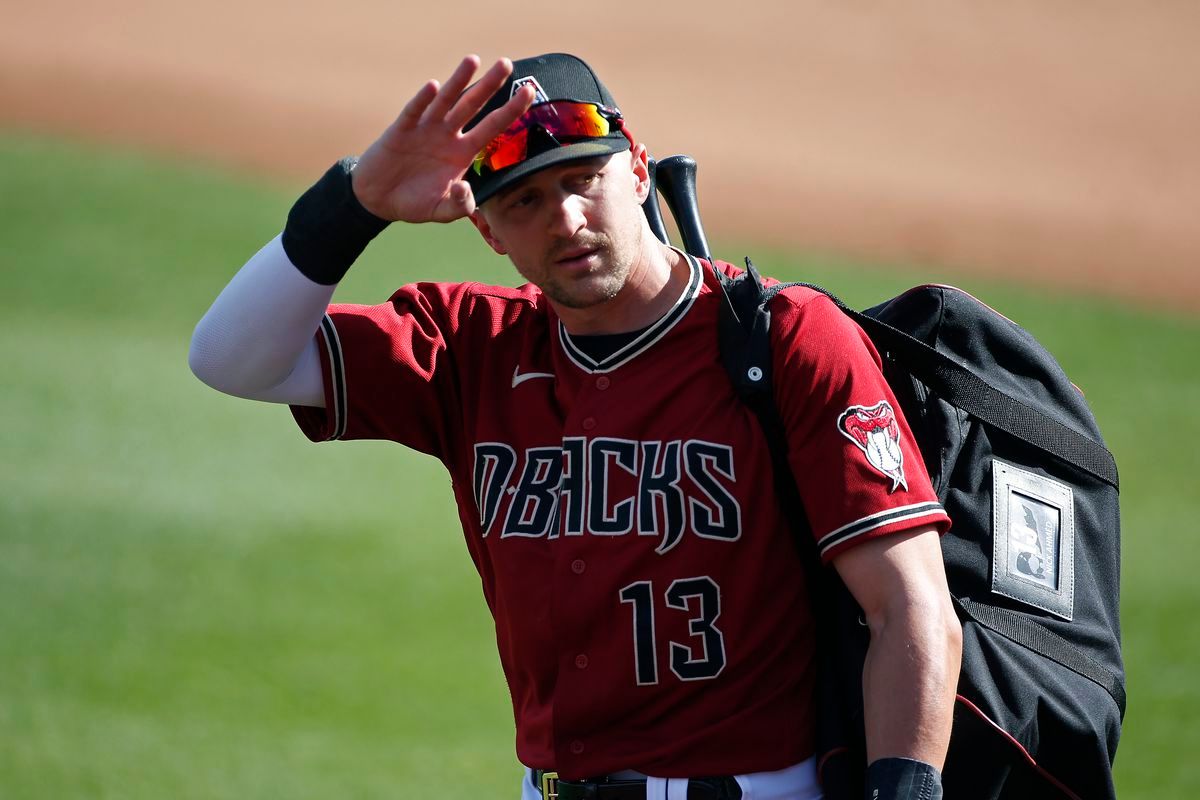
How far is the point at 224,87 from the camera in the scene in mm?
17812

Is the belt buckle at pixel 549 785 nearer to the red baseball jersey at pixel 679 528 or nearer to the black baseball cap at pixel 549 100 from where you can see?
the red baseball jersey at pixel 679 528

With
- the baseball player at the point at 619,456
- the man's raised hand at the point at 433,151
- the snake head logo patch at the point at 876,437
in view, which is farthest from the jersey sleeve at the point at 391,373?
the snake head logo patch at the point at 876,437

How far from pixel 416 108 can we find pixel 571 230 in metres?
0.31

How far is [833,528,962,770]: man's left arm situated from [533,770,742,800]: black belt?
0.27 meters

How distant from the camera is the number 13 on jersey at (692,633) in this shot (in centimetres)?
226

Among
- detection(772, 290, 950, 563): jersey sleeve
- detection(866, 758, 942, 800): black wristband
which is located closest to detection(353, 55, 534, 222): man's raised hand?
detection(772, 290, 950, 563): jersey sleeve

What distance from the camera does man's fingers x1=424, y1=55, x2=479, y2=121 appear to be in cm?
221

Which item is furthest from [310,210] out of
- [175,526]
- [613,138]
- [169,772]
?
[175,526]

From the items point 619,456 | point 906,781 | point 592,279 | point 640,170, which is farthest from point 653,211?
point 906,781

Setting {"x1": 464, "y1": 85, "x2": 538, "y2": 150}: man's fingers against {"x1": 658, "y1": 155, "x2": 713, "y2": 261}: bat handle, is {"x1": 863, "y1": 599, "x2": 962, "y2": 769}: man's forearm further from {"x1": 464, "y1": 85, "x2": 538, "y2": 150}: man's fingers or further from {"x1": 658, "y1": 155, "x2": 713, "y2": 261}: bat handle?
{"x1": 658, "y1": 155, "x2": 713, "y2": 261}: bat handle

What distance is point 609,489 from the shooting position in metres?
2.33

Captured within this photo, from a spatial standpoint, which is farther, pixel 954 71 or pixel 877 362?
pixel 954 71

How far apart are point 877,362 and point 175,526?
19.4 ft

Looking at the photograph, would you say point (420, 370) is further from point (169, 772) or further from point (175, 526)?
point (175, 526)
